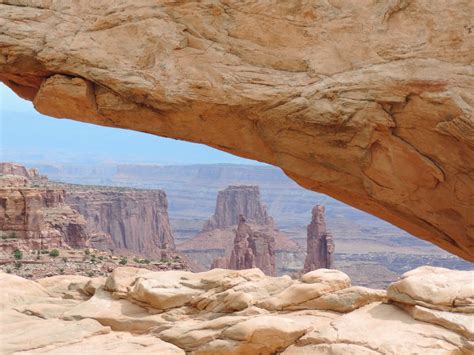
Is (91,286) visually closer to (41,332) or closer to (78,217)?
(41,332)

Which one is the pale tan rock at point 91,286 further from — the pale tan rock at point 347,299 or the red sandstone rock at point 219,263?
the red sandstone rock at point 219,263

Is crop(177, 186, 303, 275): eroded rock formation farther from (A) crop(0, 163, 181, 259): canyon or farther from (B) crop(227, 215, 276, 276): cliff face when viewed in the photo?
(B) crop(227, 215, 276, 276): cliff face

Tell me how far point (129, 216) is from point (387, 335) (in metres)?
99.7

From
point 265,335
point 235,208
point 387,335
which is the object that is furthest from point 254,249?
point 387,335

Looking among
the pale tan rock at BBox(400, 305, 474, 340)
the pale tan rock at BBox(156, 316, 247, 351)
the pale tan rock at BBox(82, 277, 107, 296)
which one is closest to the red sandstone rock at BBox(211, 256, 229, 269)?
the pale tan rock at BBox(82, 277, 107, 296)

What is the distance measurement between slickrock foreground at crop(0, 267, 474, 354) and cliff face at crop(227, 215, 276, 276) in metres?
72.6

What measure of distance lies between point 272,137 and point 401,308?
13.7 feet

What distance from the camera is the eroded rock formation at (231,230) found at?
117m

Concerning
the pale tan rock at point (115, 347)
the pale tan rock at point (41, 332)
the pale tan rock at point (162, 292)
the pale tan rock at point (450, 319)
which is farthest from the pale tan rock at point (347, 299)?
the pale tan rock at point (41, 332)

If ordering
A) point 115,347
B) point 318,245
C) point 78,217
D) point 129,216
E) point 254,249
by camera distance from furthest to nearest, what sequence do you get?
point 129,216, point 254,249, point 318,245, point 78,217, point 115,347

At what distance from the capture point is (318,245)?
87.7 meters

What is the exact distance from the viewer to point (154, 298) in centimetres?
1564

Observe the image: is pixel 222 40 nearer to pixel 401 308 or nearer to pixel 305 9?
pixel 305 9

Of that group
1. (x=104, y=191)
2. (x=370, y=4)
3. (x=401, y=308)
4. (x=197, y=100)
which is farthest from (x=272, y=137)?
(x=104, y=191)
